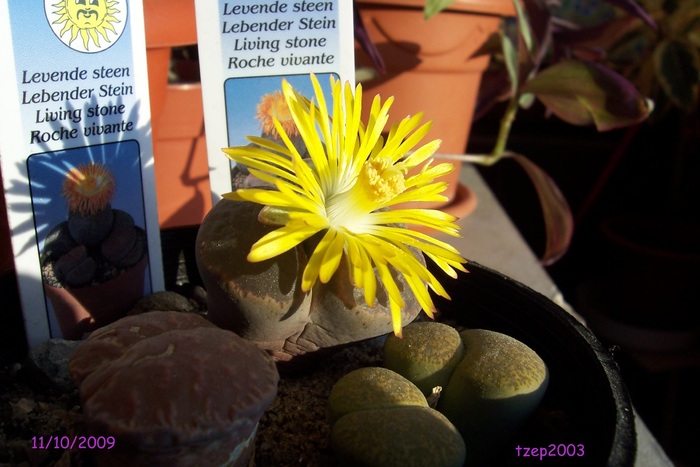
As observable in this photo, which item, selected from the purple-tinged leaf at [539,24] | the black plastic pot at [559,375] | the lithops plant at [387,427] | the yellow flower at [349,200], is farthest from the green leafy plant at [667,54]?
the lithops plant at [387,427]

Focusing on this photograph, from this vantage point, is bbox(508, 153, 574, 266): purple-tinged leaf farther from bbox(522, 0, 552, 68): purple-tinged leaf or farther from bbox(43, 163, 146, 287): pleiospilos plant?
bbox(43, 163, 146, 287): pleiospilos plant

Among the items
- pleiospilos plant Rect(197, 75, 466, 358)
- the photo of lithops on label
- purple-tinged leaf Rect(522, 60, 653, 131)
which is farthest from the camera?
purple-tinged leaf Rect(522, 60, 653, 131)

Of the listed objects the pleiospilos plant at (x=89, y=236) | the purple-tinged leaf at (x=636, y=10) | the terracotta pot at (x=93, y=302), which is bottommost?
the terracotta pot at (x=93, y=302)

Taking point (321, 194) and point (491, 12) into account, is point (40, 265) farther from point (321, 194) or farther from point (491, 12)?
point (491, 12)
